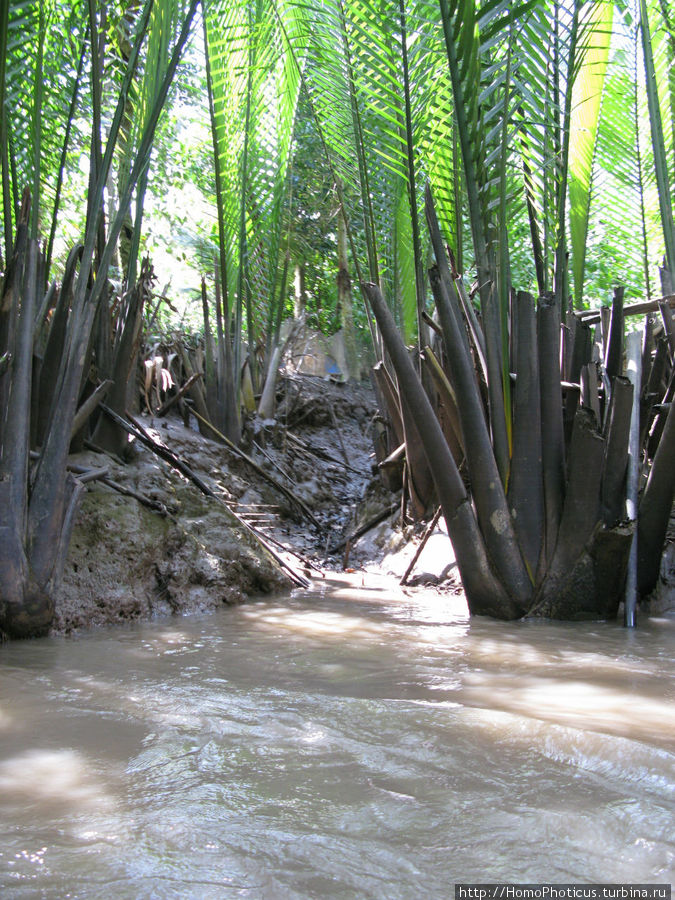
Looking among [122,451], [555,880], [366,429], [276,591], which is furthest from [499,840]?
[366,429]

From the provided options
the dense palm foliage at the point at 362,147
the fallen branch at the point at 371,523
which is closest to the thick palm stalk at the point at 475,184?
the dense palm foliage at the point at 362,147

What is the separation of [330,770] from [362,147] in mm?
4011

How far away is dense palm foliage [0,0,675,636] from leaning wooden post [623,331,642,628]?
0.72 ft

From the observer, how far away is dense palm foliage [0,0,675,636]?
2.58m

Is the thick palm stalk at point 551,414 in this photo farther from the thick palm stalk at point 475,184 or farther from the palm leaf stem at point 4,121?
the palm leaf stem at point 4,121

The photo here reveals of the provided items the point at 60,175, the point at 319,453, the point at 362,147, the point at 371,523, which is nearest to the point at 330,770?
the point at 60,175

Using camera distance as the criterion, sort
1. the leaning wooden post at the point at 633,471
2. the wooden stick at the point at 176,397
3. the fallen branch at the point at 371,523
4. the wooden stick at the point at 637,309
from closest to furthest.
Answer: the leaning wooden post at the point at 633,471
the wooden stick at the point at 637,309
the fallen branch at the point at 371,523
the wooden stick at the point at 176,397

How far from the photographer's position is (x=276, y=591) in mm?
3576

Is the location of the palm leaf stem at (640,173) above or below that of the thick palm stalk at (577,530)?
above

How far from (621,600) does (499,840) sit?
2273 mm

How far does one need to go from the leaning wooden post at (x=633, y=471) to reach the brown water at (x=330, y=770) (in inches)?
19.5

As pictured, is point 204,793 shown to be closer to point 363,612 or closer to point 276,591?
point 363,612

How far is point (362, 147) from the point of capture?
4363 millimetres

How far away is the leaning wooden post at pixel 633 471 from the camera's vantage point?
9.03 ft
